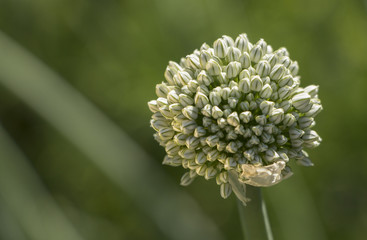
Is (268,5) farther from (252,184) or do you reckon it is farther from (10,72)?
(252,184)

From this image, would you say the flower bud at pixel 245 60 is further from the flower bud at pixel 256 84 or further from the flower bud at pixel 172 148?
the flower bud at pixel 172 148

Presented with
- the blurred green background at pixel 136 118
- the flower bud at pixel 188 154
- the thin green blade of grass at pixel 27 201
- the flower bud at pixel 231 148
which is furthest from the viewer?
the blurred green background at pixel 136 118

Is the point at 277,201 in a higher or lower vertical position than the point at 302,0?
lower

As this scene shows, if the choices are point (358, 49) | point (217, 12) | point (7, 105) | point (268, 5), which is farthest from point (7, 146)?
point (358, 49)

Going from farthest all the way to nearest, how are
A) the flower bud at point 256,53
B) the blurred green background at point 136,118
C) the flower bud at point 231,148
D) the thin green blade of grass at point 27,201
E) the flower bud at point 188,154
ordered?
the blurred green background at point 136,118 → the thin green blade of grass at point 27,201 → the flower bud at point 256,53 → the flower bud at point 188,154 → the flower bud at point 231,148

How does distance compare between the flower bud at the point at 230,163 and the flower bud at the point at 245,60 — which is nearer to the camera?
the flower bud at the point at 230,163

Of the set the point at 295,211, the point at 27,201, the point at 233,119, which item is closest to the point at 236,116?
the point at 233,119

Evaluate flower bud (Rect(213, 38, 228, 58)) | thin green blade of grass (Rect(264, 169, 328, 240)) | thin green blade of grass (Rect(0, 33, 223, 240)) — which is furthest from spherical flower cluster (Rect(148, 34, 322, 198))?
thin green blade of grass (Rect(264, 169, 328, 240))

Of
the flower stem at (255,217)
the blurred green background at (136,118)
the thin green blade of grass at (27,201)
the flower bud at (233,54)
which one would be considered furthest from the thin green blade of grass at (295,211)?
the flower bud at (233,54)
